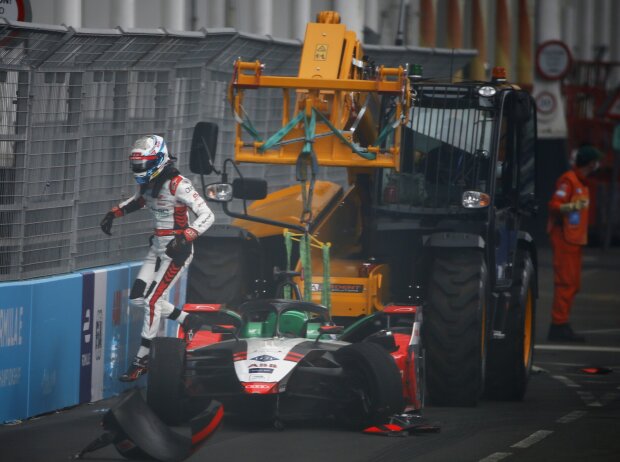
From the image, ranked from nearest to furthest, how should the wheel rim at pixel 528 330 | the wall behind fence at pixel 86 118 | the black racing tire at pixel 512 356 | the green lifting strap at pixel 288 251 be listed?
the wall behind fence at pixel 86 118
the green lifting strap at pixel 288 251
the black racing tire at pixel 512 356
the wheel rim at pixel 528 330

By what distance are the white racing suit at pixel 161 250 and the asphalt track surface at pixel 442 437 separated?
2.52 ft

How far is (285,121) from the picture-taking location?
38.6 ft

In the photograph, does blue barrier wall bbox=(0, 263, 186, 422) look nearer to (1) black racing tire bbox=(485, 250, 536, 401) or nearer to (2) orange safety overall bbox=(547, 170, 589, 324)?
(1) black racing tire bbox=(485, 250, 536, 401)

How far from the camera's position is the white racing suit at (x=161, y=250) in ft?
39.4

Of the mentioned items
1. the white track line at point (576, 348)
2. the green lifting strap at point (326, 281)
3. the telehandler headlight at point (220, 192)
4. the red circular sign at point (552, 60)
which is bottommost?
the white track line at point (576, 348)

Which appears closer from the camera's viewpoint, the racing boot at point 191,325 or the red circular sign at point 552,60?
the racing boot at point 191,325

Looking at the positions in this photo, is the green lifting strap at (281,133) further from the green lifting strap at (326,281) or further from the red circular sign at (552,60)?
the red circular sign at (552,60)

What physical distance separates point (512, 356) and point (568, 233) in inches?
190

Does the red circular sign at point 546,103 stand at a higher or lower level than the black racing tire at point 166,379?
higher

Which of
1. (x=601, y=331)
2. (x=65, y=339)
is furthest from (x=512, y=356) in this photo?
(x=601, y=331)

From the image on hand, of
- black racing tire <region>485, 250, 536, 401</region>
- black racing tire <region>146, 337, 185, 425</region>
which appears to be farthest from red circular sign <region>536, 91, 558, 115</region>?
black racing tire <region>146, 337, 185, 425</region>

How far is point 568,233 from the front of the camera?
680 inches

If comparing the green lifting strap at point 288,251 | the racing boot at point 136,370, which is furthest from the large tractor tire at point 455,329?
the racing boot at point 136,370

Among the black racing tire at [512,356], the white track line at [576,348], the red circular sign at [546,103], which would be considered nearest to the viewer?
the black racing tire at [512,356]
